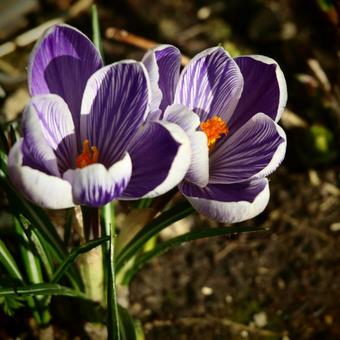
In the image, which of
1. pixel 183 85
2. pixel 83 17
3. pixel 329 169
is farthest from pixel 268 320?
pixel 83 17

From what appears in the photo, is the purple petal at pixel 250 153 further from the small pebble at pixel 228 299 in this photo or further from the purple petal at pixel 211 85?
the small pebble at pixel 228 299

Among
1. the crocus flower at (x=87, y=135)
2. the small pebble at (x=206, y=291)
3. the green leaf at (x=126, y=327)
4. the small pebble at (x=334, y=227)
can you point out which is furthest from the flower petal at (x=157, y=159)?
the small pebble at (x=334, y=227)

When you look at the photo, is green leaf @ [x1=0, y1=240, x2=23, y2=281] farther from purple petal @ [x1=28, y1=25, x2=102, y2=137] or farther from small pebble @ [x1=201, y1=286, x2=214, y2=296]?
small pebble @ [x1=201, y1=286, x2=214, y2=296]

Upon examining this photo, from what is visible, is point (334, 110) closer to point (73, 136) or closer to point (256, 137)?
point (256, 137)

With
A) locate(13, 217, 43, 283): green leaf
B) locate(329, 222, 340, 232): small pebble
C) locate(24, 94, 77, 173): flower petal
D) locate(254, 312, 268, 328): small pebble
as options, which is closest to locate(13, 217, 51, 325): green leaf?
locate(13, 217, 43, 283): green leaf

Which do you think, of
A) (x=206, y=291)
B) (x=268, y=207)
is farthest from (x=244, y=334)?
(x=268, y=207)
